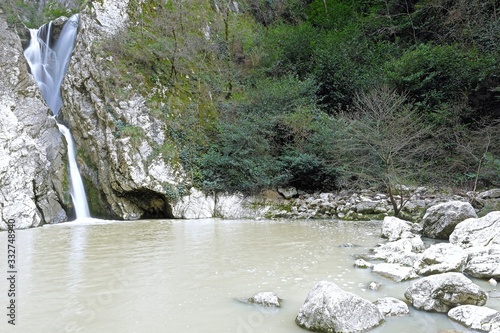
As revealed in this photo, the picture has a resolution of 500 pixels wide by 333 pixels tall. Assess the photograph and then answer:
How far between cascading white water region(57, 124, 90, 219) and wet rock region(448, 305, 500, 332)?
12.3 m

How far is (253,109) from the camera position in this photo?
1513 centimetres

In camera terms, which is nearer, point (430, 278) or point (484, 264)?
point (430, 278)

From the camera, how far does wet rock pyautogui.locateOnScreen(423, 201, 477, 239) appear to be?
22.7 ft

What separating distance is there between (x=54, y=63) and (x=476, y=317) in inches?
694

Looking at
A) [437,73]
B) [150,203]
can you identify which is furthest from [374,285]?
[437,73]

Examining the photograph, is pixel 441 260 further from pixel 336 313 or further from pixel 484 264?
pixel 336 313

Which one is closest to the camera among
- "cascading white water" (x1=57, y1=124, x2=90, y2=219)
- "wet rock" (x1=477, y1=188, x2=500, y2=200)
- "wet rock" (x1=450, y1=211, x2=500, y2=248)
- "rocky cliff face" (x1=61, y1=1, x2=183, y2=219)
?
"wet rock" (x1=450, y1=211, x2=500, y2=248)

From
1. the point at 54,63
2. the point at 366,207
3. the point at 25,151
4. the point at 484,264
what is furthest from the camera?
the point at 54,63

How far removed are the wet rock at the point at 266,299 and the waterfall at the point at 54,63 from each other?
1116 centimetres

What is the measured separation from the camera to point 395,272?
437cm

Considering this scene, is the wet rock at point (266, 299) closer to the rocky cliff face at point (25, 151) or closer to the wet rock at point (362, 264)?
the wet rock at point (362, 264)

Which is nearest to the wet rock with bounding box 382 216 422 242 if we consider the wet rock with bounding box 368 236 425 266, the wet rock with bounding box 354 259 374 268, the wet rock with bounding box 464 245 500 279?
the wet rock with bounding box 368 236 425 266

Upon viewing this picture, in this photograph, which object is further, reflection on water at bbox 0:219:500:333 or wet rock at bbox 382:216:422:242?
wet rock at bbox 382:216:422:242

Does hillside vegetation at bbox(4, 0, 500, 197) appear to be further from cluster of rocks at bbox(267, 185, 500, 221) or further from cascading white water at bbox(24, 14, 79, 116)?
cascading white water at bbox(24, 14, 79, 116)
